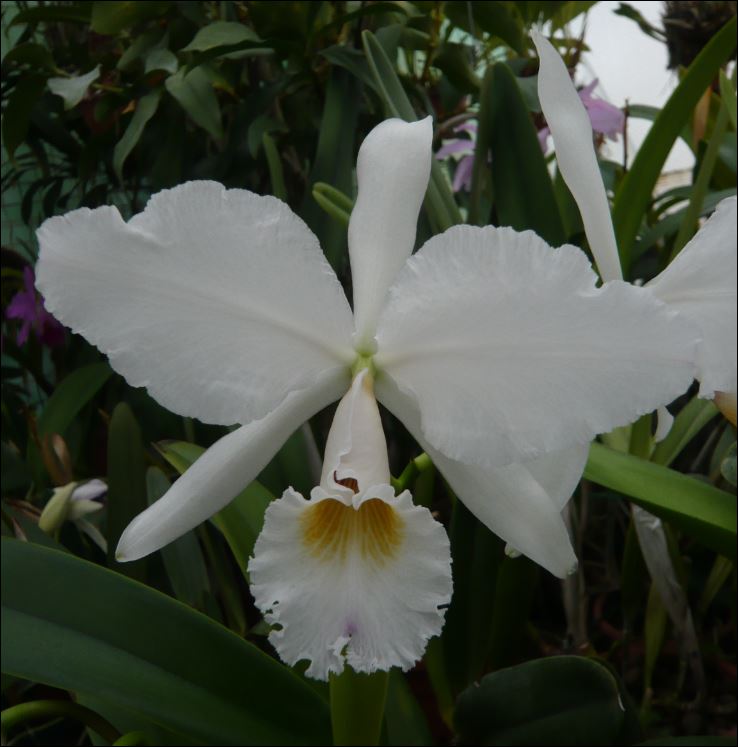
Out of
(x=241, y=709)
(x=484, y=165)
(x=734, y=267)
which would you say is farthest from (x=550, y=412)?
(x=484, y=165)

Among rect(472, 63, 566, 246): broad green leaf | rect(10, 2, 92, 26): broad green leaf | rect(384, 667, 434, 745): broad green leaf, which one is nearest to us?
rect(384, 667, 434, 745): broad green leaf

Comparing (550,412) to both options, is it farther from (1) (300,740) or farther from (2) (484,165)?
(2) (484,165)

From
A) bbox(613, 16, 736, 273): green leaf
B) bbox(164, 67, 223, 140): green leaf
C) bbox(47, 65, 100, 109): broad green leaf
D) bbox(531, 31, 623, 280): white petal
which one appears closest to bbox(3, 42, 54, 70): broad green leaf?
bbox(47, 65, 100, 109): broad green leaf

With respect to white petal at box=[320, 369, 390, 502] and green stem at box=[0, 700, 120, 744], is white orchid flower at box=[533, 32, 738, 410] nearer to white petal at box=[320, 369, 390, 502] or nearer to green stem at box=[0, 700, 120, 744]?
white petal at box=[320, 369, 390, 502]

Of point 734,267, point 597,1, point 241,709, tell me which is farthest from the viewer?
point 597,1

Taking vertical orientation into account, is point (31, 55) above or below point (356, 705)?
above

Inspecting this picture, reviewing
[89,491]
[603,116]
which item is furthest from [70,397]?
[603,116]

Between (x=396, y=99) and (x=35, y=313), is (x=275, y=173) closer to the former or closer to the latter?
(x=396, y=99)
